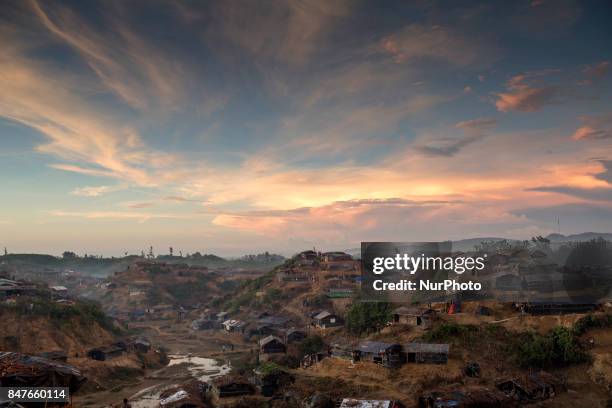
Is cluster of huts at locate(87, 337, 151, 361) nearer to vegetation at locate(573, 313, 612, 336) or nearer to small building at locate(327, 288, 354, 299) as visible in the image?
small building at locate(327, 288, 354, 299)

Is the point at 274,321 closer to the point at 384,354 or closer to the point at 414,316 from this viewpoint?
the point at 414,316

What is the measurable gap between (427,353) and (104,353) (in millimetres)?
40333

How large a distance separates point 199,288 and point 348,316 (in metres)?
70.7

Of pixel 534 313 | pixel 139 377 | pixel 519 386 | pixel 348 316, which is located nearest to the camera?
pixel 519 386

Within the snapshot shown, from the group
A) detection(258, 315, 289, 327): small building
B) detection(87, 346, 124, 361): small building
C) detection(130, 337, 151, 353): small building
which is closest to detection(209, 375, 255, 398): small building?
detection(87, 346, 124, 361): small building

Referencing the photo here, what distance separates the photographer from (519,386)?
3578cm

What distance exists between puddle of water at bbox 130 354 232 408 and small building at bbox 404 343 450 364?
77.8 ft

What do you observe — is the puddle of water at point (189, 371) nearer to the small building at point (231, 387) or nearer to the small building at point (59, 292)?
the small building at point (231, 387)

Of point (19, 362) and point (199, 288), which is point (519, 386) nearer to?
point (19, 362)

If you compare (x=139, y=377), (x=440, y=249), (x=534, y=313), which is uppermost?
(x=440, y=249)

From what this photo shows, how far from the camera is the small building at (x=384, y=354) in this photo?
1740 inches

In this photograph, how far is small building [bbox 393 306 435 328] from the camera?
52281mm

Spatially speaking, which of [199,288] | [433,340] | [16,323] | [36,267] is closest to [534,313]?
[433,340]

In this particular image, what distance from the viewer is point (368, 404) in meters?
33.8
